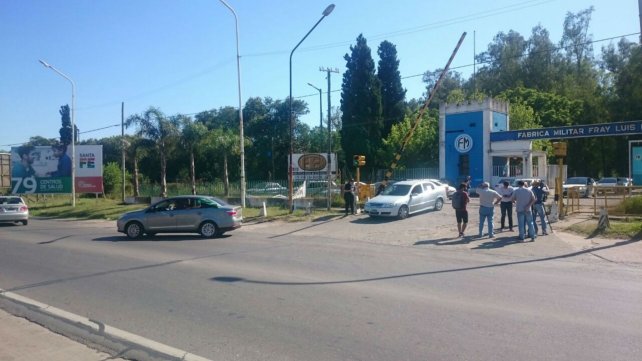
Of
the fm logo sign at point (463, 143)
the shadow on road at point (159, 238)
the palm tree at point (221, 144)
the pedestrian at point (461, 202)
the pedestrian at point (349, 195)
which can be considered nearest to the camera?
the pedestrian at point (461, 202)

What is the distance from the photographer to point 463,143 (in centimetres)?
4041

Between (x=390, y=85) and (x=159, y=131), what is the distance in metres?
30.3

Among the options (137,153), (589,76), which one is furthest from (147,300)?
(589,76)

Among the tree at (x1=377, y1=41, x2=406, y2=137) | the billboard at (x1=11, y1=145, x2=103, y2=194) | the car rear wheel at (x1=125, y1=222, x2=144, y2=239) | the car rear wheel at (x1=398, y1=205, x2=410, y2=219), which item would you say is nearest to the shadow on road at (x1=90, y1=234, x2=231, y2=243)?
the car rear wheel at (x1=125, y1=222, x2=144, y2=239)

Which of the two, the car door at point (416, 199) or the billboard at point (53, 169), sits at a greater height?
the billboard at point (53, 169)

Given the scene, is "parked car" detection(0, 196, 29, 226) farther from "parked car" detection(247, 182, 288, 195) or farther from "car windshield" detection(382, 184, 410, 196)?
"car windshield" detection(382, 184, 410, 196)

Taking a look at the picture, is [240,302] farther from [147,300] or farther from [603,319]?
[603,319]

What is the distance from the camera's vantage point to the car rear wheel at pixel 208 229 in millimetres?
18734

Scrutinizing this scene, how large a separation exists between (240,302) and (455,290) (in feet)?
11.6

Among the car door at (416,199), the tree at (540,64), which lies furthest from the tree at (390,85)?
the car door at (416,199)

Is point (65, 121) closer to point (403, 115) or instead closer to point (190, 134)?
point (190, 134)

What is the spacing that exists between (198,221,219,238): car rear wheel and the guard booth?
82.8 feet

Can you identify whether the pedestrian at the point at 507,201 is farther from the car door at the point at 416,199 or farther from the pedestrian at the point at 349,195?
the pedestrian at the point at 349,195

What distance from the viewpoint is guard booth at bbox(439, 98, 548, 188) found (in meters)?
38.9
